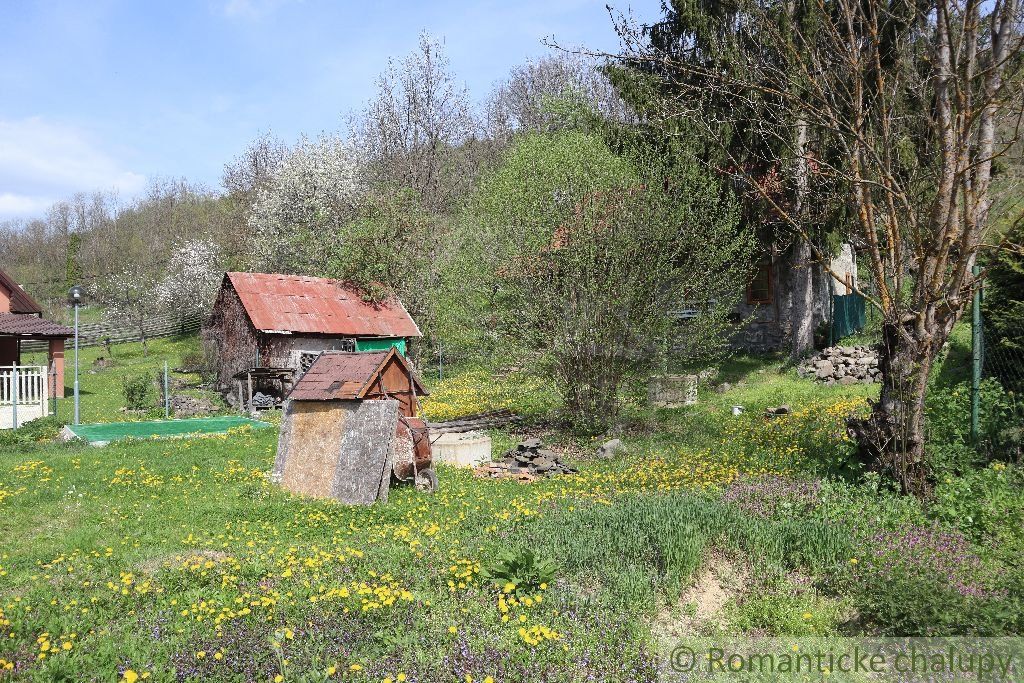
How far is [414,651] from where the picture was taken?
5.07 meters

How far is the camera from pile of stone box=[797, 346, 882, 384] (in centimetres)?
1864

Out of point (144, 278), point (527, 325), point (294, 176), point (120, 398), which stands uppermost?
point (294, 176)

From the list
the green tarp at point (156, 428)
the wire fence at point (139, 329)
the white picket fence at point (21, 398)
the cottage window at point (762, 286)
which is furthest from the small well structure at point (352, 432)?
the wire fence at point (139, 329)

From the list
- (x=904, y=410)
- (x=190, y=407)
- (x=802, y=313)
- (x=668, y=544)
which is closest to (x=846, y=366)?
(x=802, y=313)

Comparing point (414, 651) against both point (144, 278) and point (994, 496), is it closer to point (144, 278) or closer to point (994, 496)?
point (994, 496)

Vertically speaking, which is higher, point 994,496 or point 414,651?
point 994,496

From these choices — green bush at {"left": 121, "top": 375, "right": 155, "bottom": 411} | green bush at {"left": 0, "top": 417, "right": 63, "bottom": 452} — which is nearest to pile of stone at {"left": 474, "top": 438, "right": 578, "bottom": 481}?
green bush at {"left": 0, "top": 417, "right": 63, "bottom": 452}

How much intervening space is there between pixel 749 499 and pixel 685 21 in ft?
59.6

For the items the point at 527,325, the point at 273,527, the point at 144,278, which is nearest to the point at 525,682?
the point at 273,527

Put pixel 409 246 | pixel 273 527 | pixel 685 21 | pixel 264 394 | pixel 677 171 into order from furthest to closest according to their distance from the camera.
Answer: pixel 409 246 → pixel 264 394 → pixel 685 21 → pixel 677 171 → pixel 273 527

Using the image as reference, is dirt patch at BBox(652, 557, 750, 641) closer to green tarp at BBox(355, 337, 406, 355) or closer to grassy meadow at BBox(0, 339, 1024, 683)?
grassy meadow at BBox(0, 339, 1024, 683)

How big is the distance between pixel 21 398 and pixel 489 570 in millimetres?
19229

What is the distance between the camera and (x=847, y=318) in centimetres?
2347

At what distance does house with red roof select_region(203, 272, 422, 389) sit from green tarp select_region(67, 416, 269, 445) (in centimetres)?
377
